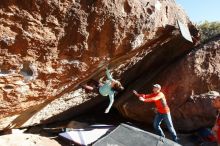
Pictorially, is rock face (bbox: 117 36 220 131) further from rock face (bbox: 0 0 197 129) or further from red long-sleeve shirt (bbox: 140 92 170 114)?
rock face (bbox: 0 0 197 129)

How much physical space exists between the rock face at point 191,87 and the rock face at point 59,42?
61.3 inches

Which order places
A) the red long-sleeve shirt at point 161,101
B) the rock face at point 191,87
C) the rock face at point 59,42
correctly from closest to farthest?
1. the rock face at point 59,42
2. the red long-sleeve shirt at point 161,101
3. the rock face at point 191,87

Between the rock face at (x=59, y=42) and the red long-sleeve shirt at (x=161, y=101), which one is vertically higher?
the rock face at (x=59, y=42)

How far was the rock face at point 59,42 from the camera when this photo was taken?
15.7 feet

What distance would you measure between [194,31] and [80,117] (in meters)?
4.52

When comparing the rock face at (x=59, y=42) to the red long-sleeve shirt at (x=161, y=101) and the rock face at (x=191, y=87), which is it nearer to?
the red long-sleeve shirt at (x=161, y=101)

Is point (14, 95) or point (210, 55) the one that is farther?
point (210, 55)

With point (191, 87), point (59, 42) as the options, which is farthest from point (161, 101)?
point (59, 42)

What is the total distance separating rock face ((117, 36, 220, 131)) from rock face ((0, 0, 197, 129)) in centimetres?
156

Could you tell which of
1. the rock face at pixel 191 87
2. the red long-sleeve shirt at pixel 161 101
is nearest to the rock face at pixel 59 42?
the red long-sleeve shirt at pixel 161 101

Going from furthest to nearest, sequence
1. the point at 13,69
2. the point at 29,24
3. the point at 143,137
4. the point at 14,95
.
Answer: the point at 143,137 < the point at 14,95 < the point at 13,69 < the point at 29,24

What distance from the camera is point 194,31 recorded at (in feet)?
31.6

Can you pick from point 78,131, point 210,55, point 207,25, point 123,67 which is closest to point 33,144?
point 78,131

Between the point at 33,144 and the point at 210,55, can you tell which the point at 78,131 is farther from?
the point at 210,55
